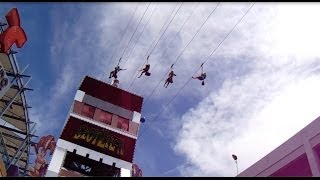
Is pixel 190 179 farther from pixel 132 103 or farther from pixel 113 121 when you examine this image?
pixel 132 103

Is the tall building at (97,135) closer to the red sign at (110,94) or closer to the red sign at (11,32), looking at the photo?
the red sign at (110,94)

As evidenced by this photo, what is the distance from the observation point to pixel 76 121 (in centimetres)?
2827

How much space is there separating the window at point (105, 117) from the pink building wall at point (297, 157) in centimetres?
1572

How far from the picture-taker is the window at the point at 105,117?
29703mm

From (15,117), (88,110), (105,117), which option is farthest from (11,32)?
(105,117)

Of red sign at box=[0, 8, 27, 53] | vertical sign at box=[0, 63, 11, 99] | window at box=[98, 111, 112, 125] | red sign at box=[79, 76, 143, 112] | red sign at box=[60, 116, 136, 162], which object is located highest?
red sign at box=[79, 76, 143, 112]

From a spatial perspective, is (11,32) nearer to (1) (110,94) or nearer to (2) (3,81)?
(2) (3,81)

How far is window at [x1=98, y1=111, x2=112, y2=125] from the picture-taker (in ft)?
97.5

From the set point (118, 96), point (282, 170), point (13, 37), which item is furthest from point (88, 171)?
point (282, 170)

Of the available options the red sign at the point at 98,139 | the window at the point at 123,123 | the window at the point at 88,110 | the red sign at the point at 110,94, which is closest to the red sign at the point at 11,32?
the red sign at the point at 98,139

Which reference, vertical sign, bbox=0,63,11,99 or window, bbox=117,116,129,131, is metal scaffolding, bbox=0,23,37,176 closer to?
vertical sign, bbox=0,63,11,99

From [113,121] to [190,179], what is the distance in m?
28.5

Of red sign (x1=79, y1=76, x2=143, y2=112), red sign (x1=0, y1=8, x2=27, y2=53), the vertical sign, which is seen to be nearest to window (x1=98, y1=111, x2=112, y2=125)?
red sign (x1=79, y1=76, x2=143, y2=112)

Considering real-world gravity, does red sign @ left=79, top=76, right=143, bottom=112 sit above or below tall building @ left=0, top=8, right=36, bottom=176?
above
